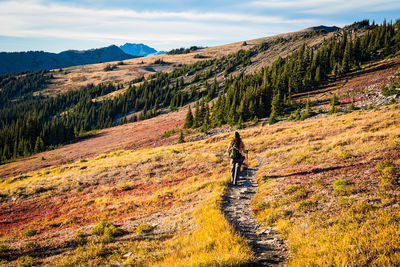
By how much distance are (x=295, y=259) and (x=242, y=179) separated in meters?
9.93

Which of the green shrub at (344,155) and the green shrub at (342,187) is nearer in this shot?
the green shrub at (342,187)

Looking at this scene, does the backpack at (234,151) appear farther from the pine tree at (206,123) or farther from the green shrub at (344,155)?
the pine tree at (206,123)

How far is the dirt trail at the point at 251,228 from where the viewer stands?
5547mm

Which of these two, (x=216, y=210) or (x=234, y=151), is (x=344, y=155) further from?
(x=216, y=210)

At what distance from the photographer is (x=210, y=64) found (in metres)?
188

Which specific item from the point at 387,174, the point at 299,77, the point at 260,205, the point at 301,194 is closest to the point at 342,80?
the point at 299,77

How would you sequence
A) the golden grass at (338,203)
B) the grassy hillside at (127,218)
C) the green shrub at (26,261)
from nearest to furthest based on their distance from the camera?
the golden grass at (338,203)
the grassy hillside at (127,218)
the green shrub at (26,261)

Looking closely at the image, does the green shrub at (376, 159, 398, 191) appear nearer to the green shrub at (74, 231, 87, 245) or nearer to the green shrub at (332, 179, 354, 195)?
the green shrub at (332, 179, 354, 195)

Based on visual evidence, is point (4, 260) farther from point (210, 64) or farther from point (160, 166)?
point (210, 64)

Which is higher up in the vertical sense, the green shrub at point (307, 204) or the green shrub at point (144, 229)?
the green shrub at point (307, 204)

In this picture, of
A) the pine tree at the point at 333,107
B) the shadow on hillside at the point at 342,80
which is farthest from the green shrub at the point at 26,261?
the shadow on hillside at the point at 342,80

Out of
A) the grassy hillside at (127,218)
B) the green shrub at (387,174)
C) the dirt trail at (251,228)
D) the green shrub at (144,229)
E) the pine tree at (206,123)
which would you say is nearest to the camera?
the dirt trail at (251,228)

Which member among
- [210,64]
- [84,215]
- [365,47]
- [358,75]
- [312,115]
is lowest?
[84,215]

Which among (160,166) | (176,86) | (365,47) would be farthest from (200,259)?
(176,86)
